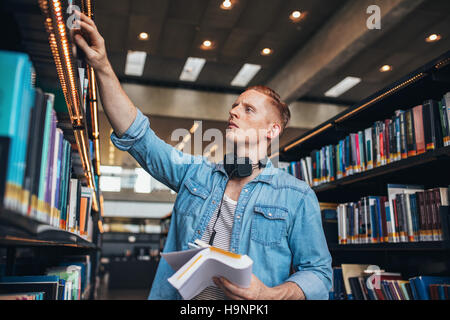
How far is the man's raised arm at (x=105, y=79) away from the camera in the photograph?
100cm

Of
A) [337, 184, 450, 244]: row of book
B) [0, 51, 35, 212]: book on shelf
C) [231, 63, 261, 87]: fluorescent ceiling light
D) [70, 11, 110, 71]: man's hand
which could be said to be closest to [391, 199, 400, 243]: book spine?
[337, 184, 450, 244]: row of book

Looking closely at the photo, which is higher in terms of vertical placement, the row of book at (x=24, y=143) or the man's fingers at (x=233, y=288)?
the row of book at (x=24, y=143)

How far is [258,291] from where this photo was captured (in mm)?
1040

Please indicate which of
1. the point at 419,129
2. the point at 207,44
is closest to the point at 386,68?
the point at 207,44

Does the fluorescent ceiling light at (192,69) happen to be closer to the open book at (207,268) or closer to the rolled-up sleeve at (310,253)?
the rolled-up sleeve at (310,253)

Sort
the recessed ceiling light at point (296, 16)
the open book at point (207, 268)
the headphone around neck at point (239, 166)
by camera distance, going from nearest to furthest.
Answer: the open book at point (207, 268) < the headphone around neck at point (239, 166) < the recessed ceiling light at point (296, 16)

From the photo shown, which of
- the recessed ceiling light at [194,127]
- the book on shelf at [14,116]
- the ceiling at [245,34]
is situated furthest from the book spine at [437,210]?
the recessed ceiling light at [194,127]

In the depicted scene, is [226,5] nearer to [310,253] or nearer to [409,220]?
[409,220]

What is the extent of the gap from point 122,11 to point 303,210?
423 centimetres

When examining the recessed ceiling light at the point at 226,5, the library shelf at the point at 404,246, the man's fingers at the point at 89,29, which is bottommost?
the library shelf at the point at 404,246

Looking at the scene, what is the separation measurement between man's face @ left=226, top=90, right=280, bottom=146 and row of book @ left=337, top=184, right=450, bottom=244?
3.48 feet

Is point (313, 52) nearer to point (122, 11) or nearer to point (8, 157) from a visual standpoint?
point (122, 11)

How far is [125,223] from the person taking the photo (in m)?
13.6

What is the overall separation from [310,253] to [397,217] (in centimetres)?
122
